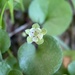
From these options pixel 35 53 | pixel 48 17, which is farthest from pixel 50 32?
pixel 35 53

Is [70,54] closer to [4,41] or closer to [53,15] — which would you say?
[53,15]

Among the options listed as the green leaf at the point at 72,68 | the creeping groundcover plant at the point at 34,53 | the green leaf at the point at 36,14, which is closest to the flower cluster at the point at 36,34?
the creeping groundcover plant at the point at 34,53

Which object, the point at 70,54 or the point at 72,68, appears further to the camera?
the point at 70,54

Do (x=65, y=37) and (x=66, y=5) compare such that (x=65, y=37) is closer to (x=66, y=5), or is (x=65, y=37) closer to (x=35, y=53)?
(x=66, y=5)

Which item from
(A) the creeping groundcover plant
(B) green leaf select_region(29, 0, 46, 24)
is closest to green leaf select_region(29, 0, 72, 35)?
(B) green leaf select_region(29, 0, 46, 24)

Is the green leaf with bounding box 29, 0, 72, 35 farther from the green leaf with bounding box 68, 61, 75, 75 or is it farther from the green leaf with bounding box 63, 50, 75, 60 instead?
the green leaf with bounding box 68, 61, 75, 75

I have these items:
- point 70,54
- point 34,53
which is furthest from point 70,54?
point 34,53

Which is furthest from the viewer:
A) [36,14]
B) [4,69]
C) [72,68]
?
[36,14]
